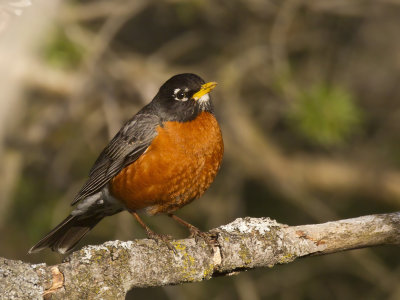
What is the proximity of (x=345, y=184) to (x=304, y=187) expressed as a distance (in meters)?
0.40

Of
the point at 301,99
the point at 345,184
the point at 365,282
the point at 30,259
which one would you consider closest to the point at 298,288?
the point at 365,282

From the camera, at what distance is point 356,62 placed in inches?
262

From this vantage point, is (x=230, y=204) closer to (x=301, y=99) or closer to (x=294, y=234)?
(x=301, y=99)

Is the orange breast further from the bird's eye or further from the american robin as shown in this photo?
the bird's eye

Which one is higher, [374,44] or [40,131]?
[374,44]

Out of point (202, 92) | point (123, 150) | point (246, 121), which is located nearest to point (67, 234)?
point (123, 150)

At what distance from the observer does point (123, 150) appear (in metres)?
3.85

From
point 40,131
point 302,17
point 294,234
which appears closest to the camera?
point 294,234

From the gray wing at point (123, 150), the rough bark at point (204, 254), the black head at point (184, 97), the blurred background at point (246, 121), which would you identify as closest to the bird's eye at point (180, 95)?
the black head at point (184, 97)

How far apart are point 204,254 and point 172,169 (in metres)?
0.77

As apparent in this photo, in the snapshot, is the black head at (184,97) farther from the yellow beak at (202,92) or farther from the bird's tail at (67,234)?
the bird's tail at (67,234)

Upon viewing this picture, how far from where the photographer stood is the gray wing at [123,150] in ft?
12.3

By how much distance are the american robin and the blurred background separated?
31.2 inches

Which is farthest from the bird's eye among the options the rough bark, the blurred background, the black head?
the rough bark
